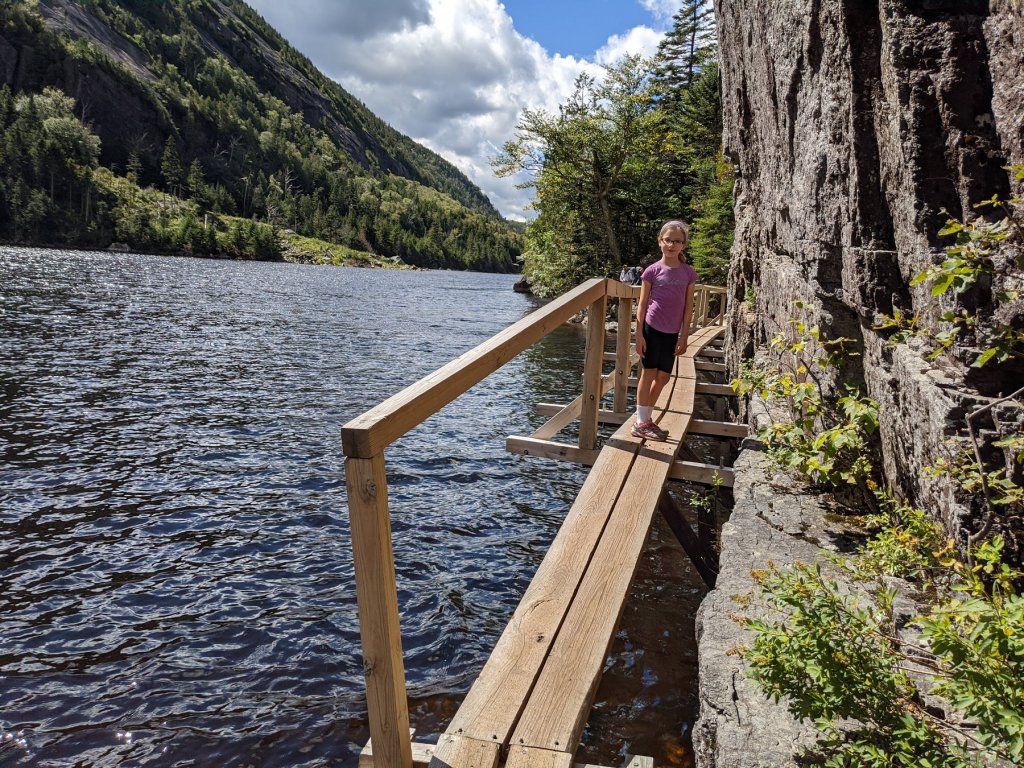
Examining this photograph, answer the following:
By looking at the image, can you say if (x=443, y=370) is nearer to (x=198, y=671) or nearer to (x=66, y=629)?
(x=198, y=671)

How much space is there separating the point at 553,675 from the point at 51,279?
1657 inches

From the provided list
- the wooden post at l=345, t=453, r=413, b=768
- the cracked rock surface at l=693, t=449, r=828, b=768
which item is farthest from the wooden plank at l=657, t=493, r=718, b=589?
the wooden post at l=345, t=453, r=413, b=768

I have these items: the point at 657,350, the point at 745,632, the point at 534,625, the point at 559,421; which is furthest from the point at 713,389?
the point at 745,632

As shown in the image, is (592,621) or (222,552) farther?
(222,552)

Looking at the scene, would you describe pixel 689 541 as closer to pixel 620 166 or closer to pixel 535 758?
pixel 535 758

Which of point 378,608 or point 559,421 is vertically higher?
point 378,608

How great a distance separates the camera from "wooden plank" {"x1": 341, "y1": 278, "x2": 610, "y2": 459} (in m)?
2.24

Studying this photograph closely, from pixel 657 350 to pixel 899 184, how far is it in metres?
2.84

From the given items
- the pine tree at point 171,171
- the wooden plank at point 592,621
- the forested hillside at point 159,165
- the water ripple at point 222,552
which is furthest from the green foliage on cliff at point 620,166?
the pine tree at point 171,171

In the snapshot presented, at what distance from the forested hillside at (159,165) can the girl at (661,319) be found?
317 feet

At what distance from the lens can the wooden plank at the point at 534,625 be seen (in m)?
2.95

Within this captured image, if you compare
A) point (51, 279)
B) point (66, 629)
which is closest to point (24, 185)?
point (51, 279)

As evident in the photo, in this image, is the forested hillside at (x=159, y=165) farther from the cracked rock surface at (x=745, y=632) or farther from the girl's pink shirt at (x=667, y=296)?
the cracked rock surface at (x=745, y=632)

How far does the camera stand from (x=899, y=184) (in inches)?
150
